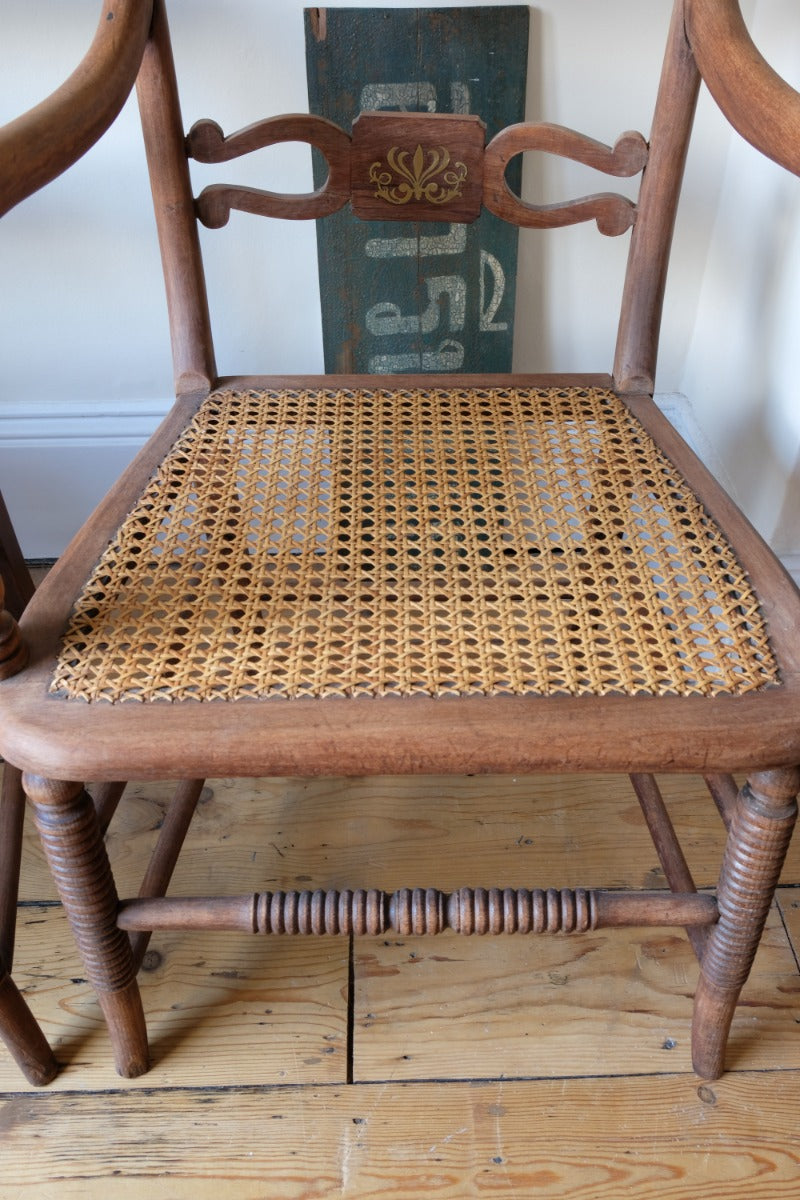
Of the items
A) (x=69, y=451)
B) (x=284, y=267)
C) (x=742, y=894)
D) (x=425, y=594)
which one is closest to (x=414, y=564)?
(x=425, y=594)

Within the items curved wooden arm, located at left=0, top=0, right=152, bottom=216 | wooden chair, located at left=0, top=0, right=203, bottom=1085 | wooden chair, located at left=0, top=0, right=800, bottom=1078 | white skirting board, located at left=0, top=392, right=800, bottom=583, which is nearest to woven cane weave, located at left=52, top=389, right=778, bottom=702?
wooden chair, located at left=0, top=0, right=800, bottom=1078

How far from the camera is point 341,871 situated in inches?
35.6

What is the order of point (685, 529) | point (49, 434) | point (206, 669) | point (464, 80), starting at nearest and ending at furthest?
point (206, 669), point (685, 529), point (464, 80), point (49, 434)

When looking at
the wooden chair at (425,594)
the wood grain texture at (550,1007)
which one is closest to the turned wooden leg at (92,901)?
the wooden chair at (425,594)

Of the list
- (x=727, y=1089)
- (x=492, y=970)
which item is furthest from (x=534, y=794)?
(x=727, y=1089)

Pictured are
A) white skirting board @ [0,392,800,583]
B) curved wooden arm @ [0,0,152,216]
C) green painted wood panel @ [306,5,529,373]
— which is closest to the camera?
curved wooden arm @ [0,0,152,216]

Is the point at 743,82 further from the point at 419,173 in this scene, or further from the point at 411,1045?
the point at 411,1045

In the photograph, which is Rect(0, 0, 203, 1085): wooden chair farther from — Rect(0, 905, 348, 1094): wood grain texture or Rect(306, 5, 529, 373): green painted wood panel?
Rect(306, 5, 529, 373): green painted wood panel

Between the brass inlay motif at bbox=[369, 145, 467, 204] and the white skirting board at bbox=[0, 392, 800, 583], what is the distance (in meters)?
0.45

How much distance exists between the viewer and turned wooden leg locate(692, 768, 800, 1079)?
0.58 meters

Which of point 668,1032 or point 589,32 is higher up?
point 589,32

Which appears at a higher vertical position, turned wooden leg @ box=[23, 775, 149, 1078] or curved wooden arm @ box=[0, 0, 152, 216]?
curved wooden arm @ box=[0, 0, 152, 216]

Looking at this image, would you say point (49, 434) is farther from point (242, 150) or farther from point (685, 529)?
point (685, 529)

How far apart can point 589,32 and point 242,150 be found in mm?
379
